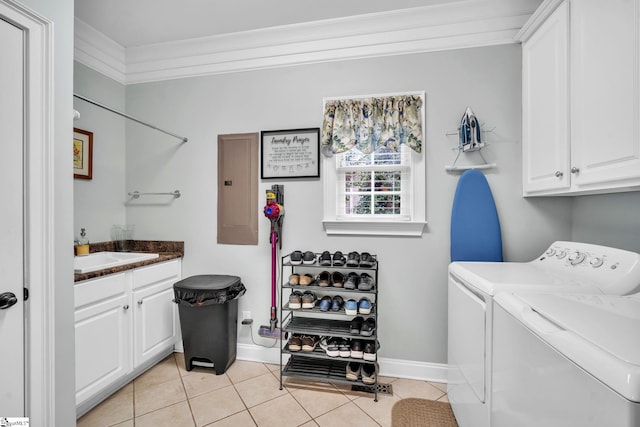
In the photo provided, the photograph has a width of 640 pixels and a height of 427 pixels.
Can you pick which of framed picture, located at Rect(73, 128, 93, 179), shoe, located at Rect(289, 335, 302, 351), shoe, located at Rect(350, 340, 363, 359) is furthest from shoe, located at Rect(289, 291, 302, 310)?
framed picture, located at Rect(73, 128, 93, 179)

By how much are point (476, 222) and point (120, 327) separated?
8.42 ft

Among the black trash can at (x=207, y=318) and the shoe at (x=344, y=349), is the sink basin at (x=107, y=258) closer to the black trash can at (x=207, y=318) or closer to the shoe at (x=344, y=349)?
the black trash can at (x=207, y=318)

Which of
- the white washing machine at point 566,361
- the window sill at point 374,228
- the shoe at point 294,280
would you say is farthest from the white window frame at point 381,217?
the white washing machine at point 566,361

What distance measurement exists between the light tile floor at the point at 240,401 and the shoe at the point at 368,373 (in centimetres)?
12

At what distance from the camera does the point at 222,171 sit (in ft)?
8.39

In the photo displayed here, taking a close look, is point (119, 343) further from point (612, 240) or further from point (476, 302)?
point (612, 240)

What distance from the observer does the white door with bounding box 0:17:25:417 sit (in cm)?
110

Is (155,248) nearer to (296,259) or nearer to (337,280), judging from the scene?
(296,259)

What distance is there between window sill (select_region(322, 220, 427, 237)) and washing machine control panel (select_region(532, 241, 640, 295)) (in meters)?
0.78

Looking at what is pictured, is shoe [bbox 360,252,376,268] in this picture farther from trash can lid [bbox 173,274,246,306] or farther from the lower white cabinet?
the lower white cabinet

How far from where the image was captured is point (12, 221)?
1131 millimetres

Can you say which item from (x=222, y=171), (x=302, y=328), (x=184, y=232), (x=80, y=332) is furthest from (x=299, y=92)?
(x=80, y=332)

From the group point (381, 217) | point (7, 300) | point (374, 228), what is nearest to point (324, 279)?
point (374, 228)

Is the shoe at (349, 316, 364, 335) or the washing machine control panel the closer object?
the washing machine control panel
